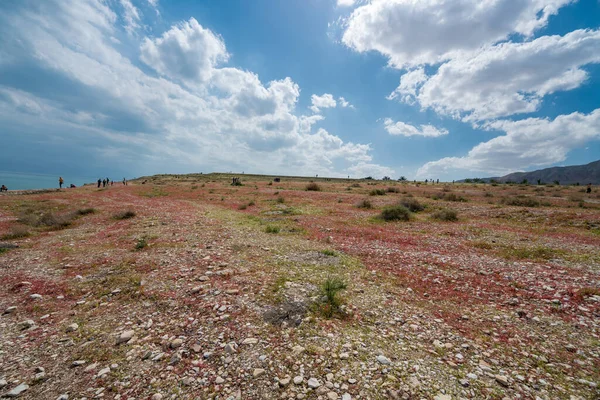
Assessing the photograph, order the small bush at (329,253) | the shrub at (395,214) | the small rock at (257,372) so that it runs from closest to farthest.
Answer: the small rock at (257,372) → the small bush at (329,253) → the shrub at (395,214)

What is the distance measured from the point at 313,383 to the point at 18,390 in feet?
15.2

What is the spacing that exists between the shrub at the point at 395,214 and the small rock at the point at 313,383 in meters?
16.3

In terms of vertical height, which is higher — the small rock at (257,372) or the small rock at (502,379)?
the small rock at (257,372)

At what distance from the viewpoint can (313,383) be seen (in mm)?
3863

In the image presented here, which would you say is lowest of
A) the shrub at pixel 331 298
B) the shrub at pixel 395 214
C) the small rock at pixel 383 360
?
the small rock at pixel 383 360

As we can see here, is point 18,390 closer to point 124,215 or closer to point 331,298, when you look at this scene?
point 331,298

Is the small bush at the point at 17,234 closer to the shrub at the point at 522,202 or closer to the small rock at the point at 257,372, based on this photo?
the small rock at the point at 257,372

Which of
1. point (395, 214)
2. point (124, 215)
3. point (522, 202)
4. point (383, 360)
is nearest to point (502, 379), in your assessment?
point (383, 360)

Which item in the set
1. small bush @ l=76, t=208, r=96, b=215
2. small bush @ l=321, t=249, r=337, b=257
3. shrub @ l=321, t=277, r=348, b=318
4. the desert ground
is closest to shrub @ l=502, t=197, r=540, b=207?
the desert ground

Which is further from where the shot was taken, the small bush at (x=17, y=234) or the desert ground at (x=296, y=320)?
the small bush at (x=17, y=234)

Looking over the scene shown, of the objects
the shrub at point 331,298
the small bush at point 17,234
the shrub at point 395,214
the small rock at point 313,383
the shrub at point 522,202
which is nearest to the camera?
the small rock at point 313,383

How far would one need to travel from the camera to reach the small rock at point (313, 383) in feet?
12.5

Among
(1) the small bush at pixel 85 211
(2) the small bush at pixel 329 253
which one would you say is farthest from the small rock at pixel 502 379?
(1) the small bush at pixel 85 211

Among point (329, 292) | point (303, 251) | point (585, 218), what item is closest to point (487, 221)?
point (585, 218)
